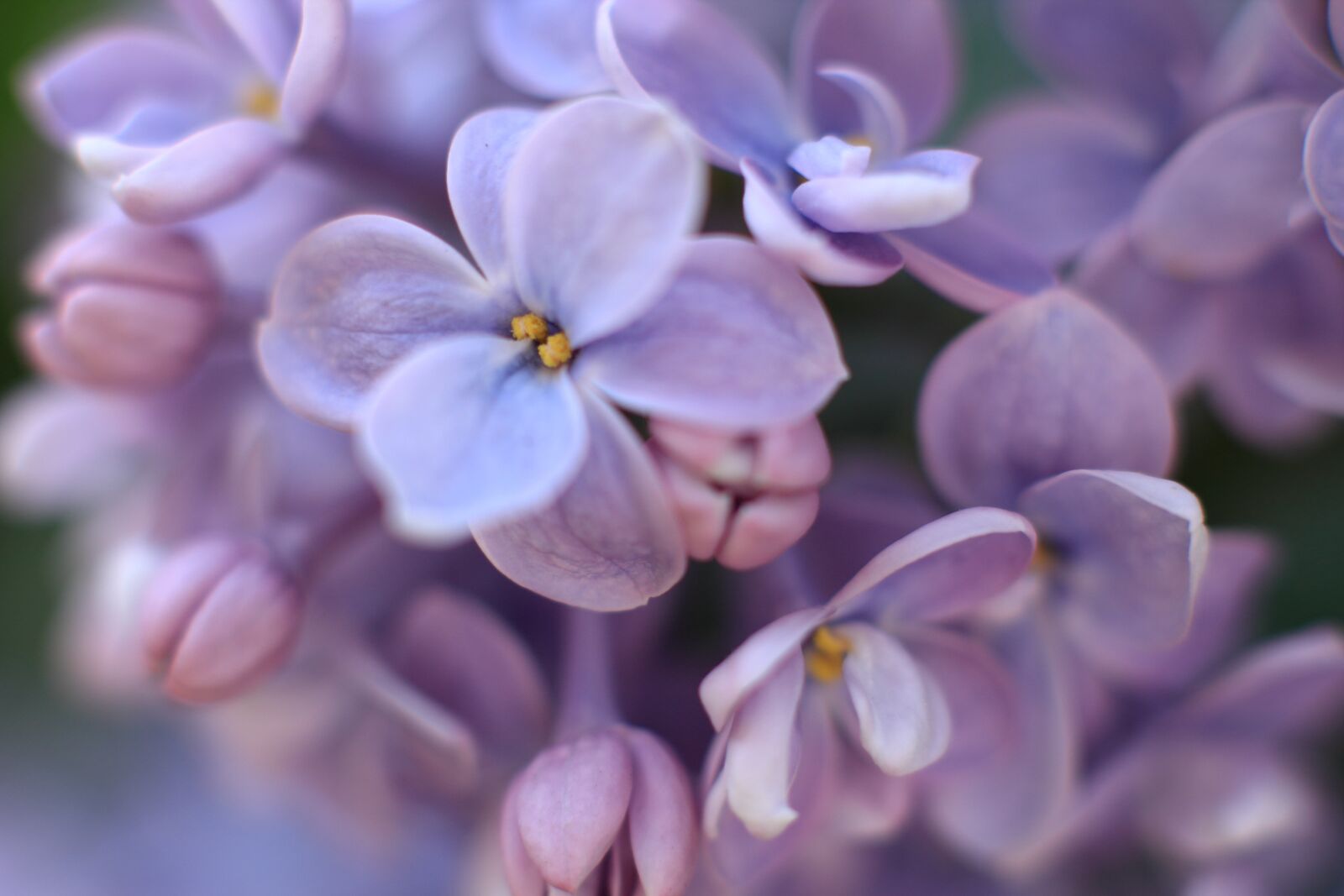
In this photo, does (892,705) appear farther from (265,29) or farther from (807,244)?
(265,29)

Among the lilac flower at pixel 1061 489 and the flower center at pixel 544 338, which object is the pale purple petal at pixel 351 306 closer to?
the flower center at pixel 544 338

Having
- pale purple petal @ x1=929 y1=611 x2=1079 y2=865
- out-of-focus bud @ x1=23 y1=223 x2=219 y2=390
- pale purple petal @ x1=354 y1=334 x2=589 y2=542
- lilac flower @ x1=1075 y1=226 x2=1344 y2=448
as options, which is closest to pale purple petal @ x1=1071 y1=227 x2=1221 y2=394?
lilac flower @ x1=1075 y1=226 x2=1344 y2=448

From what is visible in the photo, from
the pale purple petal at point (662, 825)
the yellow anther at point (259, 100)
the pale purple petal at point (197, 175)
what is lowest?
the pale purple petal at point (662, 825)

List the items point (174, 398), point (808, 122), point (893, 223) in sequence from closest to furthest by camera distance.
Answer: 1. point (893, 223)
2. point (808, 122)
3. point (174, 398)

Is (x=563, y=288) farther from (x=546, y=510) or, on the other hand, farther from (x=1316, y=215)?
(x=1316, y=215)

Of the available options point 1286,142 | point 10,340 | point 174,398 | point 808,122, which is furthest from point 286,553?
point 10,340

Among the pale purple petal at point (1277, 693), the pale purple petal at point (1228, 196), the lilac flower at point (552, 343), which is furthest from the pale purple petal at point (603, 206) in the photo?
the pale purple petal at point (1277, 693)
